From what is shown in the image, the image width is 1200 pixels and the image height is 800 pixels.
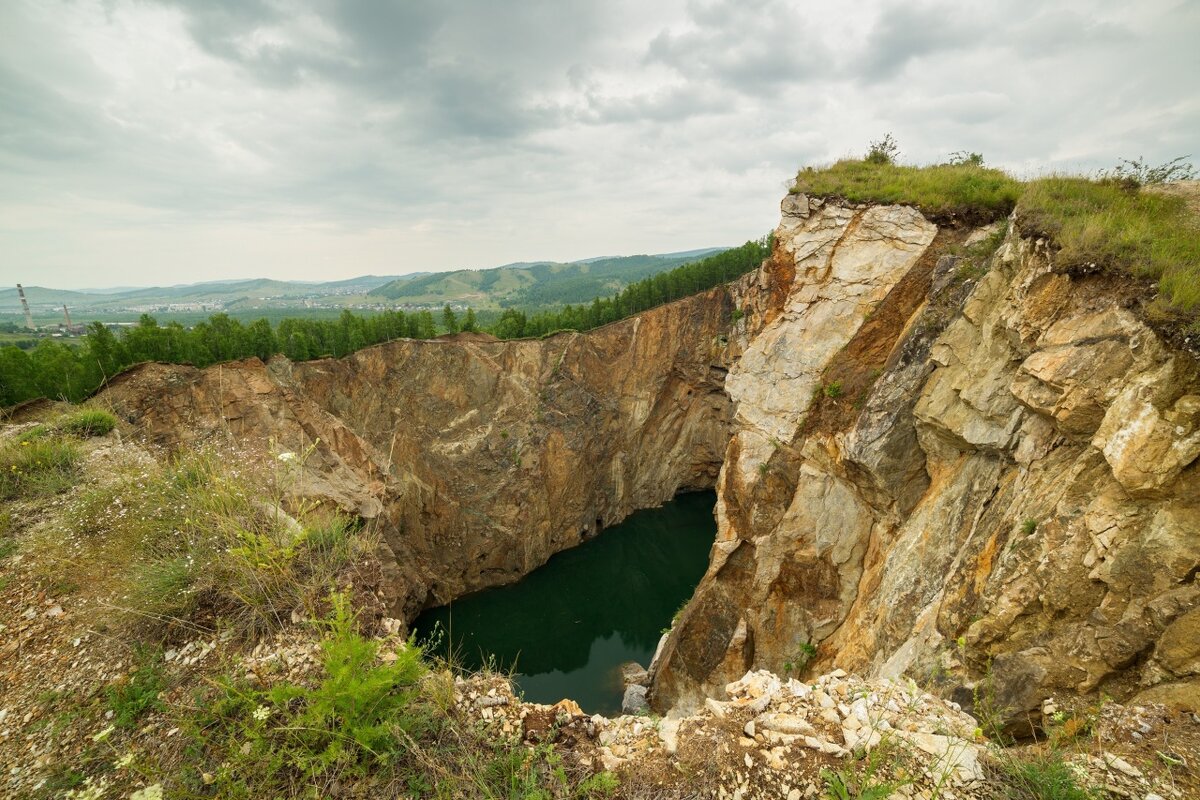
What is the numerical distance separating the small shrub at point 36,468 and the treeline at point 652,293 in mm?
22478

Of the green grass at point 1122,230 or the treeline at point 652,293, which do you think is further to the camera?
the treeline at point 652,293

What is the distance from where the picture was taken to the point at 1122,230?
655 cm

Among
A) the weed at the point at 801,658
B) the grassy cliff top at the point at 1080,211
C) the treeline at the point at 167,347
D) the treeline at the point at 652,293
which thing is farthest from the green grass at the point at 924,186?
the treeline at the point at 167,347

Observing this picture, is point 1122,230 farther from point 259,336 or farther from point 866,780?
point 259,336

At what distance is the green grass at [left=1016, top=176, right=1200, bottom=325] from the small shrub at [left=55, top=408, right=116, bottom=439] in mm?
16138

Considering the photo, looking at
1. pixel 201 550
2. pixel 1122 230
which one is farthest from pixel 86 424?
pixel 1122 230

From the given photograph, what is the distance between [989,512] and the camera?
23.6ft

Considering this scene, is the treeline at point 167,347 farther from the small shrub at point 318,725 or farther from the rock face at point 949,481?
the rock face at point 949,481

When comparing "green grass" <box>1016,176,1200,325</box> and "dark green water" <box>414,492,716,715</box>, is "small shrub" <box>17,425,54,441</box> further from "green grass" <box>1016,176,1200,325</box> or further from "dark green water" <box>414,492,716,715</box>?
"green grass" <box>1016,176,1200,325</box>

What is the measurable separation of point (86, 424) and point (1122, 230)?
56.4ft

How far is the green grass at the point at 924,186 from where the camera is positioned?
10.6 meters

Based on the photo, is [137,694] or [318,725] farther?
[137,694]

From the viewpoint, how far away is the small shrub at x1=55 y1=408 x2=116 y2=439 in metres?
8.83

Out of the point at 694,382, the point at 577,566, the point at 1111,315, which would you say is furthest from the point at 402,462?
the point at 1111,315
